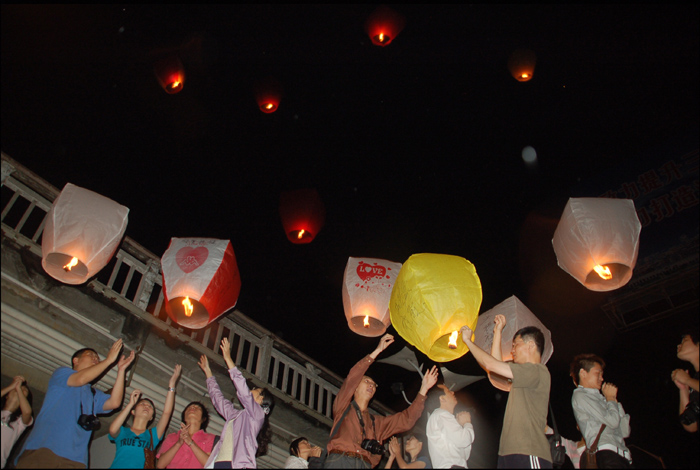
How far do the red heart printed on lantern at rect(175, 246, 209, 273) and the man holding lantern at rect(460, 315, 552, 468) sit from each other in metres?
→ 2.99

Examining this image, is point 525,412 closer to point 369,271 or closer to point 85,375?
point 369,271

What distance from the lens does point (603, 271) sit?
506 centimetres

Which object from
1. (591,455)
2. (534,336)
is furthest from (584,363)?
(534,336)

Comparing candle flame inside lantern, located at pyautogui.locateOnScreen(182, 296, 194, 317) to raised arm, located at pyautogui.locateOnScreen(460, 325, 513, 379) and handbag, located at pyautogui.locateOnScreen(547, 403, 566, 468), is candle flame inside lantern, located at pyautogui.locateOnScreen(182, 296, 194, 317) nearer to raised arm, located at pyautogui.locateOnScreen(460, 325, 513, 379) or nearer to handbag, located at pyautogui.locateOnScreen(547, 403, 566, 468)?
raised arm, located at pyautogui.locateOnScreen(460, 325, 513, 379)

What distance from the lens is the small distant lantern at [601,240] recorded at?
503 centimetres

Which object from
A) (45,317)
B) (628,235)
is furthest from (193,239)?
(628,235)

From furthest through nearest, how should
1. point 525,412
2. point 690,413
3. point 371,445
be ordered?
point 371,445 → point 690,413 → point 525,412

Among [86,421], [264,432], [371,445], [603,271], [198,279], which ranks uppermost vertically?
[603,271]

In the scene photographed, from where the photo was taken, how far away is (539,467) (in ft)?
11.3

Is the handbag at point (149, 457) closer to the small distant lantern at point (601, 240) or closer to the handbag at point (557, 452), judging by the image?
the handbag at point (557, 452)

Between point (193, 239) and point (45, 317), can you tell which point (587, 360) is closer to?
point (193, 239)

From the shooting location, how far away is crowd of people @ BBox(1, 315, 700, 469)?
3.73 meters

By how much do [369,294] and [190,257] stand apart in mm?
2148

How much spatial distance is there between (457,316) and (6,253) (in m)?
5.11
